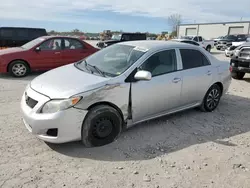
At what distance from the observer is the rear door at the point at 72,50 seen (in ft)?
29.8

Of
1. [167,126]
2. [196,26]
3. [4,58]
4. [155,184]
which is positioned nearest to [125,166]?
[155,184]

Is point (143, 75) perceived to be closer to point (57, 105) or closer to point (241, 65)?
point (57, 105)

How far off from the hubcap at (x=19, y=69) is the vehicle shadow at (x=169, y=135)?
5594mm

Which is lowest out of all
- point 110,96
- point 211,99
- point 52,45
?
point 211,99

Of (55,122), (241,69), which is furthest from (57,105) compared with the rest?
(241,69)

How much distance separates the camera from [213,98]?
5.35 m

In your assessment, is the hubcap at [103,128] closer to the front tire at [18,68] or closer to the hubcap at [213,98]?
the hubcap at [213,98]

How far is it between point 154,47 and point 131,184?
2.43m

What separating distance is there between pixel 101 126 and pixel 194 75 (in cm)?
222

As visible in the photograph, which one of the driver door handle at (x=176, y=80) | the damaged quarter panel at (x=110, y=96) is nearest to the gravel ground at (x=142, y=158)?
the damaged quarter panel at (x=110, y=96)

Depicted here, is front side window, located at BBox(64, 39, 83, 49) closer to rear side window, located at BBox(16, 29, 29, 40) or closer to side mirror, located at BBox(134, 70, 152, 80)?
rear side window, located at BBox(16, 29, 29, 40)

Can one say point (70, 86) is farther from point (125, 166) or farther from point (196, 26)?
point (196, 26)

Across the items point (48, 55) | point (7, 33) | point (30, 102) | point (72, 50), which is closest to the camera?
point (30, 102)

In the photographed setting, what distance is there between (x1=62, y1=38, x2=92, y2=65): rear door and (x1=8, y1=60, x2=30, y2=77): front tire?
140 cm
